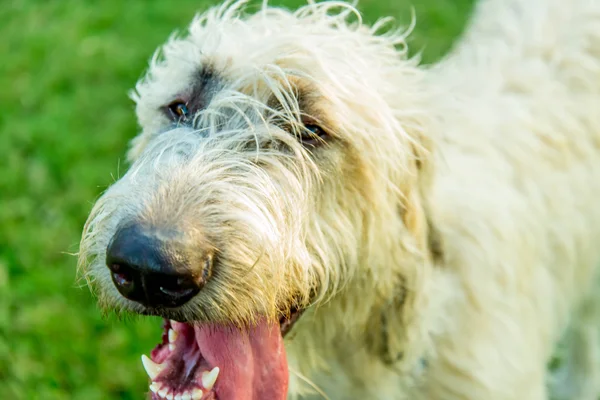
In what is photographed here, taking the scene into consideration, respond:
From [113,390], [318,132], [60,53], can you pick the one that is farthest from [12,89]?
[318,132]

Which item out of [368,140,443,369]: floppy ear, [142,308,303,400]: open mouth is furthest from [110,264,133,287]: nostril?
[368,140,443,369]: floppy ear

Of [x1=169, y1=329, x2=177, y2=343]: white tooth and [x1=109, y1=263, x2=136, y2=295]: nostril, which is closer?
[x1=109, y1=263, x2=136, y2=295]: nostril

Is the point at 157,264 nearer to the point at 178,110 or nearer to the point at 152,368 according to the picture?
the point at 152,368

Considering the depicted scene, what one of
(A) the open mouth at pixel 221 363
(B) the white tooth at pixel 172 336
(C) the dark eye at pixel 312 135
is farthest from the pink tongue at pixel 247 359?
(C) the dark eye at pixel 312 135

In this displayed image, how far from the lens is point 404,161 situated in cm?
315

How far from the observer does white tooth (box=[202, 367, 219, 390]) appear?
2.79 m

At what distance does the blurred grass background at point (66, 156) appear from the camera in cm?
484

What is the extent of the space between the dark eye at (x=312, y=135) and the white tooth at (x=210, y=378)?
3.00 ft

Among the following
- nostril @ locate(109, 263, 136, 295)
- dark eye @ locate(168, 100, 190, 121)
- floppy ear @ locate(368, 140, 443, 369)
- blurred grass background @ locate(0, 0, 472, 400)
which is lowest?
blurred grass background @ locate(0, 0, 472, 400)

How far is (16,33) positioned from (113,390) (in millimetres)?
4899

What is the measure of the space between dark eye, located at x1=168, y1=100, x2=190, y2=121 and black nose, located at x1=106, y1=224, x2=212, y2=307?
0.82 meters

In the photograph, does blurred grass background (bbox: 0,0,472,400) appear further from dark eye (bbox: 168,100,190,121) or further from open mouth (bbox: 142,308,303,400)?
open mouth (bbox: 142,308,303,400)

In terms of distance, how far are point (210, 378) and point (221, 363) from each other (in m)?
0.14

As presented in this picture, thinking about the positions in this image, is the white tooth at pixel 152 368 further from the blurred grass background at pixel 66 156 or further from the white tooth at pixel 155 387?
the blurred grass background at pixel 66 156
